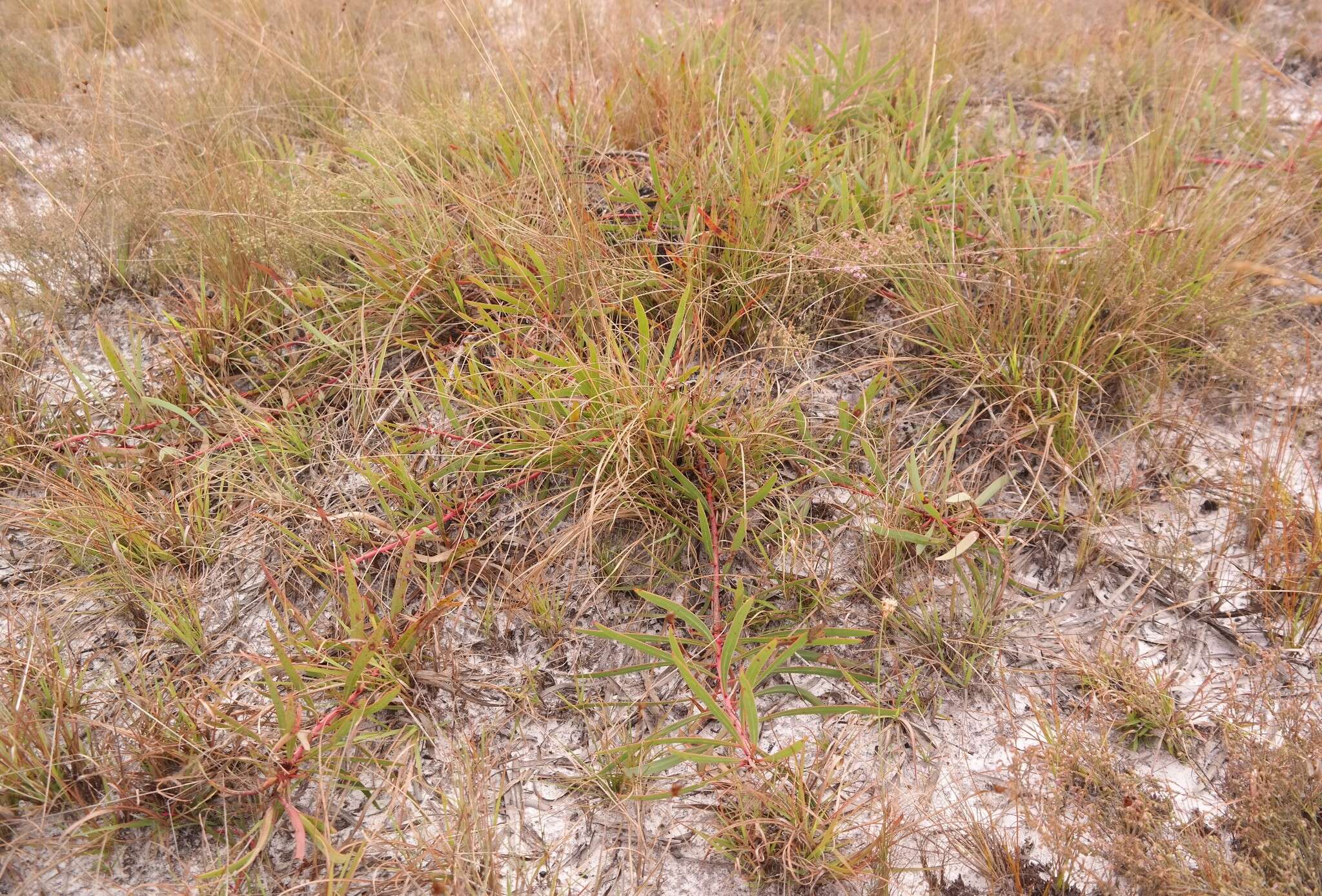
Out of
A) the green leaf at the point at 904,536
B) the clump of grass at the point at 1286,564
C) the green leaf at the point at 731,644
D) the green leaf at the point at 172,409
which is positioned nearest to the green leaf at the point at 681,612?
the green leaf at the point at 731,644

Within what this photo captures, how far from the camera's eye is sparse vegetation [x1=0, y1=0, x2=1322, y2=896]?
4.66 feet

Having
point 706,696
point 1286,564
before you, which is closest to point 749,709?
point 706,696

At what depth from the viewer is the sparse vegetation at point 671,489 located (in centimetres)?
142

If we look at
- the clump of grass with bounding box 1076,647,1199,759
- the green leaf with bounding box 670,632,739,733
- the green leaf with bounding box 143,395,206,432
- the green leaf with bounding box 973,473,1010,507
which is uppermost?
the green leaf with bounding box 143,395,206,432

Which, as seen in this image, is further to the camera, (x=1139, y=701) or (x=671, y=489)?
(x=671, y=489)

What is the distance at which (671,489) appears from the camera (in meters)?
1.75

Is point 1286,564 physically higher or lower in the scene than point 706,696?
lower

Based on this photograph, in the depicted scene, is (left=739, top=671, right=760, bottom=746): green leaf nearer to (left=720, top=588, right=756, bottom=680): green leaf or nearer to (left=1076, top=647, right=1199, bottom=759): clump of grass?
(left=720, top=588, right=756, bottom=680): green leaf

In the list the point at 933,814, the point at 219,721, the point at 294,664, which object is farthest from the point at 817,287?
the point at 219,721

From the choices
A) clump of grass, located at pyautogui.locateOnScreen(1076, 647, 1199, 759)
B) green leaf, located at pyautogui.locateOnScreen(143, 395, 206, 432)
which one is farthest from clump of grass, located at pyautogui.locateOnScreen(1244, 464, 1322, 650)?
green leaf, located at pyautogui.locateOnScreen(143, 395, 206, 432)

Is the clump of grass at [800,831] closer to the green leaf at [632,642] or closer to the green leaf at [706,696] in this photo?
the green leaf at [706,696]

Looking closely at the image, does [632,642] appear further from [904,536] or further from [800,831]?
[904,536]

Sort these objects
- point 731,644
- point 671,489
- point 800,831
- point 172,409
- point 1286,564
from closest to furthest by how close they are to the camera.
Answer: point 800,831
point 731,644
point 1286,564
point 671,489
point 172,409

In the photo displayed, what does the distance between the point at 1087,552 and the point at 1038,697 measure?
0.38 m
